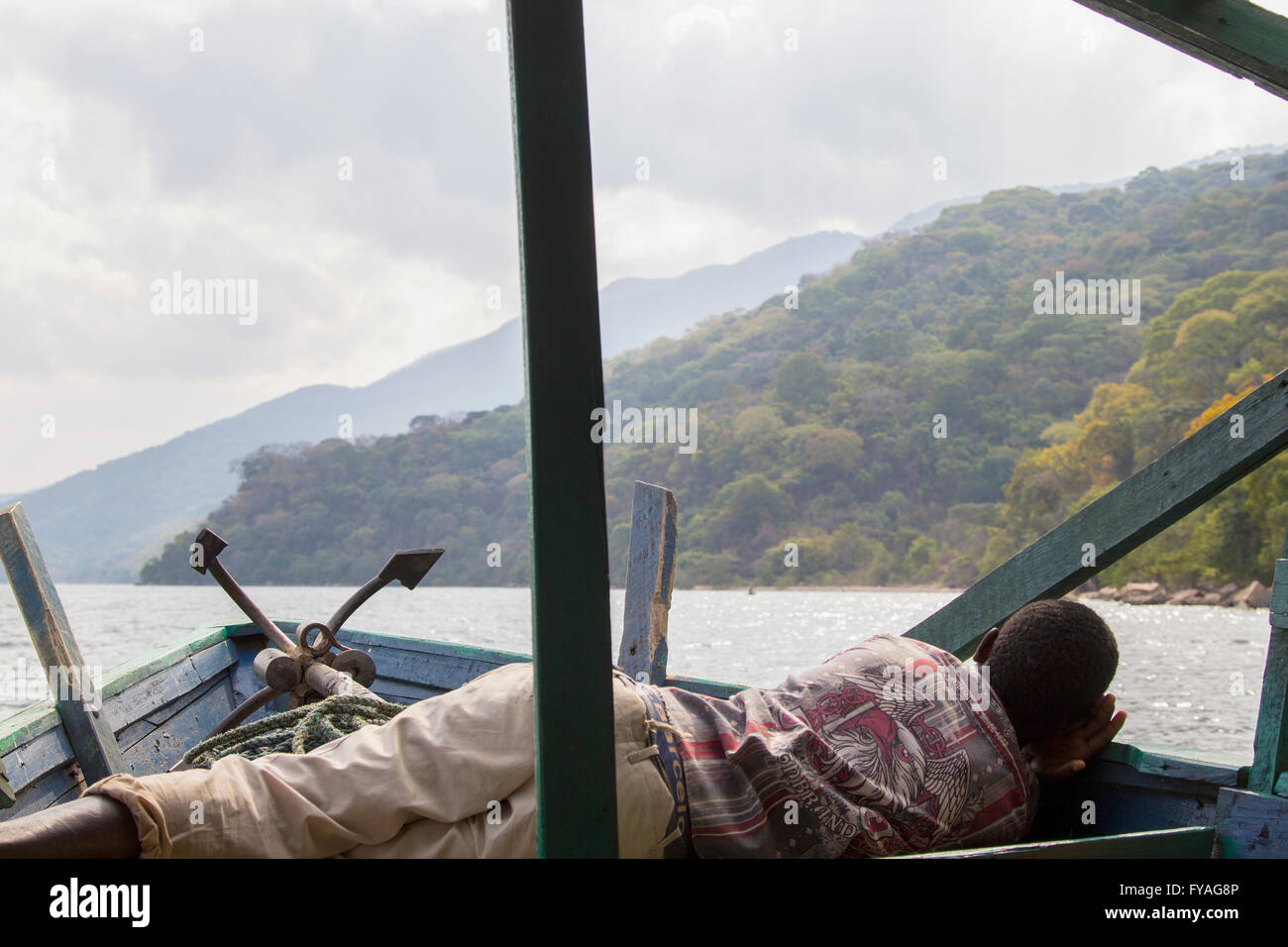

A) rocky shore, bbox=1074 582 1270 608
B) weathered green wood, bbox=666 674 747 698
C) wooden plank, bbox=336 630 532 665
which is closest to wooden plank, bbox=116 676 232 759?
wooden plank, bbox=336 630 532 665

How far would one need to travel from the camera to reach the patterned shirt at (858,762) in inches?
67.7

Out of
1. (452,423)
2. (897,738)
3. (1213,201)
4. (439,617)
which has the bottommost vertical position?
(439,617)

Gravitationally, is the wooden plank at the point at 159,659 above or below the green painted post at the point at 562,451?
below

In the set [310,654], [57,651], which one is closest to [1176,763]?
[310,654]

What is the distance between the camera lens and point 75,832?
4.82 ft

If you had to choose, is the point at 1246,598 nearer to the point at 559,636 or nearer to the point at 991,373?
the point at 991,373

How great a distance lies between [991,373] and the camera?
46.1 m

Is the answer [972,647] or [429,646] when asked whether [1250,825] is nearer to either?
[972,647]

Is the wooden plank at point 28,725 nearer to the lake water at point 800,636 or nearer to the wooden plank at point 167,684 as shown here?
the wooden plank at point 167,684

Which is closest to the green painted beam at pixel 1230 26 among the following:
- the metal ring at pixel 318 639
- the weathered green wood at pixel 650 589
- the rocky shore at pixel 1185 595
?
the weathered green wood at pixel 650 589

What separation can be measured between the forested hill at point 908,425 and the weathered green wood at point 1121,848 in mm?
29563

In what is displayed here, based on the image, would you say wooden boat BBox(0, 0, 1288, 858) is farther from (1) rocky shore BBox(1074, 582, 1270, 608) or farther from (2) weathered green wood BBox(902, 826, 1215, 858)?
(1) rocky shore BBox(1074, 582, 1270, 608)
